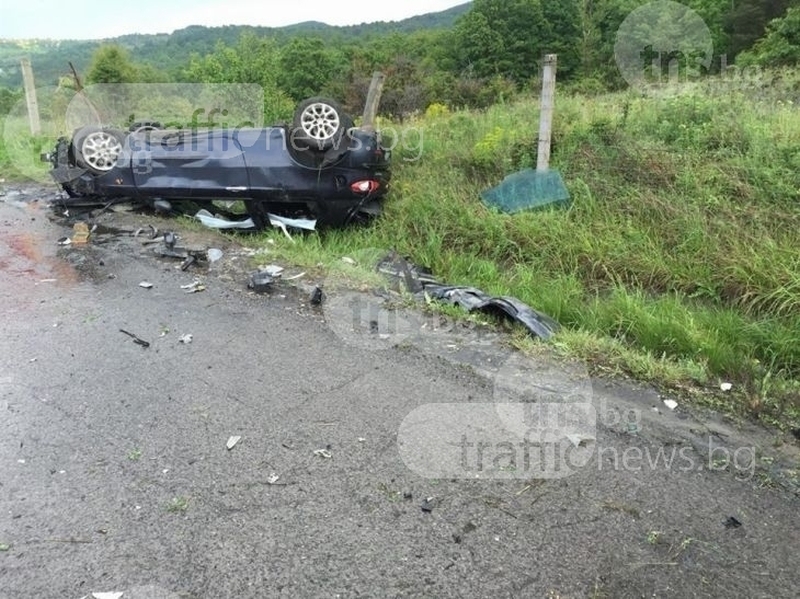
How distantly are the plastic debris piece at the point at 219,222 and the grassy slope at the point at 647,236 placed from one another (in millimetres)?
→ 876

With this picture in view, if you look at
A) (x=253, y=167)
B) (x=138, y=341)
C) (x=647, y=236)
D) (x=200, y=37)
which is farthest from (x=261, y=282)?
(x=200, y=37)

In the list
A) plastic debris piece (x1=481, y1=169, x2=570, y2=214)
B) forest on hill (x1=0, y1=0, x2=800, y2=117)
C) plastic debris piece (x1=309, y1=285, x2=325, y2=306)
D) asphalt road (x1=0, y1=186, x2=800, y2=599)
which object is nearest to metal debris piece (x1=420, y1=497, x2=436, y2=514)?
asphalt road (x1=0, y1=186, x2=800, y2=599)

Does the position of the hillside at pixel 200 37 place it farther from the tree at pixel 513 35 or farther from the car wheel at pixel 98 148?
the car wheel at pixel 98 148

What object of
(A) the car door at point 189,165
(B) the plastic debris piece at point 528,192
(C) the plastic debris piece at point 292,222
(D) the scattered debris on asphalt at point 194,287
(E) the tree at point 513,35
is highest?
(E) the tree at point 513,35

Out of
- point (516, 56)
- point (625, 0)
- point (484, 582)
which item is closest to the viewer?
point (484, 582)

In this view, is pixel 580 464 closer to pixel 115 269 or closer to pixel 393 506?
pixel 393 506

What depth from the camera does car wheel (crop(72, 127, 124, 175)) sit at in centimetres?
685

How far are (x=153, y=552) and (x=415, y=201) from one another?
5264 millimetres

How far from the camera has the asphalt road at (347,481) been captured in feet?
7.09

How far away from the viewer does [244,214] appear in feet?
22.9

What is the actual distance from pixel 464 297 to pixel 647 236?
201 centimetres

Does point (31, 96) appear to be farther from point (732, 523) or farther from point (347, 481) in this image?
point (732, 523)

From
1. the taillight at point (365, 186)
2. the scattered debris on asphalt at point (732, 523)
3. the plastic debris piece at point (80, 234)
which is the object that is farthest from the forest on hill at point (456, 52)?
the scattered debris on asphalt at point (732, 523)

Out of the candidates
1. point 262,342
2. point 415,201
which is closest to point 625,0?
point 415,201
